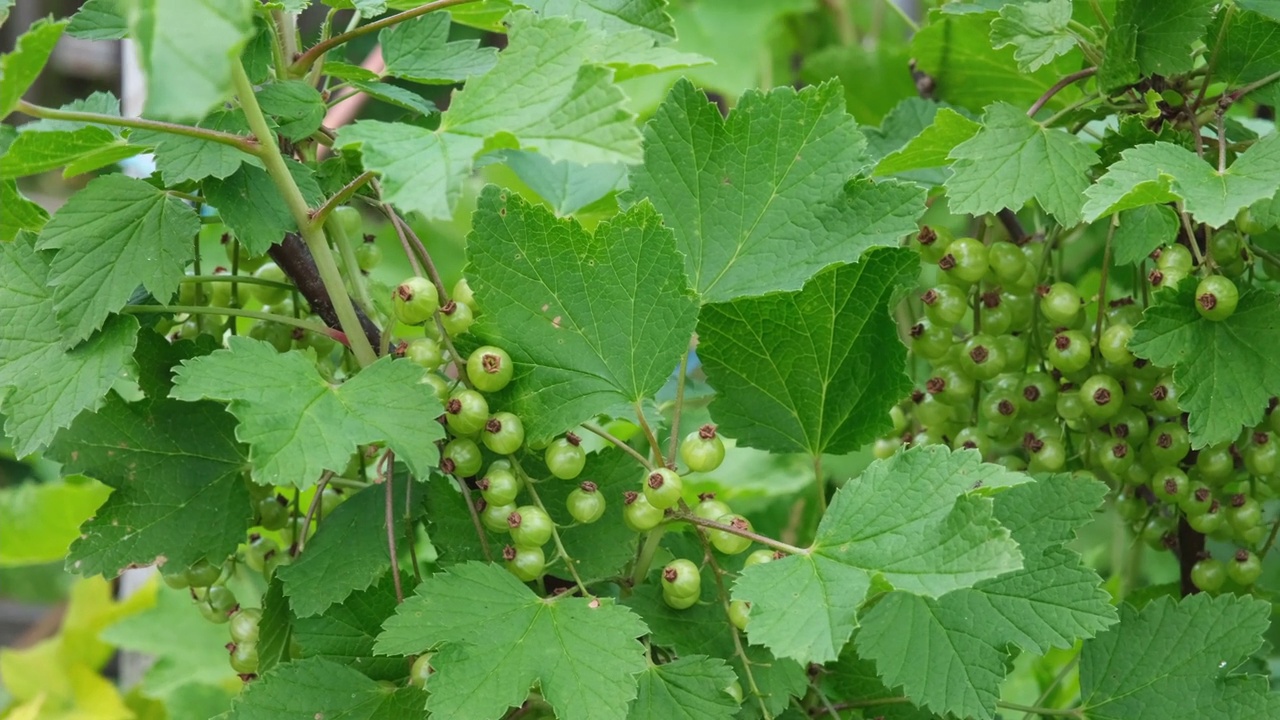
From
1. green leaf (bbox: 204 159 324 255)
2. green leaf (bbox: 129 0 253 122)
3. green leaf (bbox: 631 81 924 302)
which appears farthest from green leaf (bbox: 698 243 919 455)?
green leaf (bbox: 129 0 253 122)

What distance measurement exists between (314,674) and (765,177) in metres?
0.37

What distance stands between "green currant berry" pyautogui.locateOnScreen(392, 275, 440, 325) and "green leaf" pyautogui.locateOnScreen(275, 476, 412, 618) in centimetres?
11

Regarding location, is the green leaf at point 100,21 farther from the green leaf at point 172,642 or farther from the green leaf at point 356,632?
the green leaf at point 172,642

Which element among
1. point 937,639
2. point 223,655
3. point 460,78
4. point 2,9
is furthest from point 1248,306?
point 223,655

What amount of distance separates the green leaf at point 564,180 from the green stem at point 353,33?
0.30m

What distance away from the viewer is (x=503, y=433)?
24.0 inches

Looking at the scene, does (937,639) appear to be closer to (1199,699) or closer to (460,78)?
(1199,699)

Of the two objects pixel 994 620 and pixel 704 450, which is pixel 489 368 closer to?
pixel 704 450

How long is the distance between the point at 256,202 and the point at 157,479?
0.63 ft

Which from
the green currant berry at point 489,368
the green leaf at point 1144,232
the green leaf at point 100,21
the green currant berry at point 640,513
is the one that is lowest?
the green currant berry at point 640,513

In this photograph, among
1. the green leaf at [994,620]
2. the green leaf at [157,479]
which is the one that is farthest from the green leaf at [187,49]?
the green leaf at [994,620]

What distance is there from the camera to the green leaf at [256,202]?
0.60m

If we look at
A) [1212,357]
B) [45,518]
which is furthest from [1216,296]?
[45,518]

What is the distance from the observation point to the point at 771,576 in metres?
0.55
